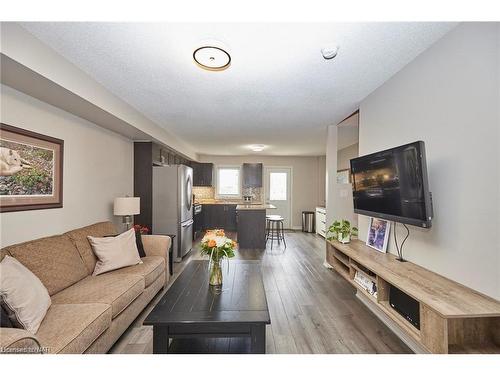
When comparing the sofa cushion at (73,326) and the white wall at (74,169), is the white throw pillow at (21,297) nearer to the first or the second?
the sofa cushion at (73,326)

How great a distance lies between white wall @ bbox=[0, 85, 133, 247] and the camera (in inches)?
79.5

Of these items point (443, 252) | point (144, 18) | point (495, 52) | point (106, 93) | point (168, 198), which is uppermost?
point (106, 93)

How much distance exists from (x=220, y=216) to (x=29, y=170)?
17.4ft

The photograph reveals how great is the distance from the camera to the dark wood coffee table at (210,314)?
1.50 metres

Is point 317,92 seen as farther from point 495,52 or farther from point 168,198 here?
point 168,198

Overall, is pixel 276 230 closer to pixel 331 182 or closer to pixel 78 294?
pixel 331 182

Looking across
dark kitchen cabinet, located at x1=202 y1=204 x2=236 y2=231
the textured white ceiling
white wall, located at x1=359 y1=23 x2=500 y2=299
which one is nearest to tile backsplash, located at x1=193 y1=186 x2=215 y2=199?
dark kitchen cabinet, located at x1=202 y1=204 x2=236 y2=231

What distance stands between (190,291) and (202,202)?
18.0 ft

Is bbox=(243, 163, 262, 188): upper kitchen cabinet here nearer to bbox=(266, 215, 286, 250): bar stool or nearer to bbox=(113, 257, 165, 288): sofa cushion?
bbox=(266, 215, 286, 250): bar stool

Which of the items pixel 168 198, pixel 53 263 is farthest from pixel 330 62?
pixel 168 198

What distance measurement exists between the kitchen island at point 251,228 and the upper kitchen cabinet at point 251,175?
2.17 m

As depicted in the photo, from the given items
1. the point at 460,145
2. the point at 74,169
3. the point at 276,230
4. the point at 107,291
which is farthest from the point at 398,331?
the point at 276,230

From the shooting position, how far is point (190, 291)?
1.94 meters

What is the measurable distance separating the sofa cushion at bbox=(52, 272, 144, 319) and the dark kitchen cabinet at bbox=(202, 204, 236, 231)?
15.8ft
